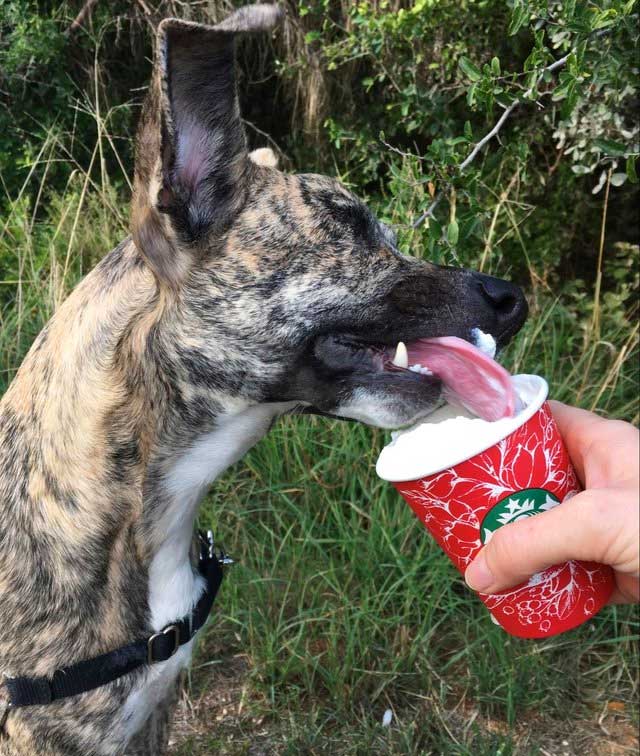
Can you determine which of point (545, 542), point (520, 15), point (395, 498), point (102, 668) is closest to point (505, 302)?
point (545, 542)

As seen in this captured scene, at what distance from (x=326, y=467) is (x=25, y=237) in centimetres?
209

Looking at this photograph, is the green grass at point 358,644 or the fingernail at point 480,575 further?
the green grass at point 358,644

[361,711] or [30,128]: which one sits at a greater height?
[30,128]

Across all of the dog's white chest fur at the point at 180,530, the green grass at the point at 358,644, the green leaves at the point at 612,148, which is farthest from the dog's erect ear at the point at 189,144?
the green grass at the point at 358,644

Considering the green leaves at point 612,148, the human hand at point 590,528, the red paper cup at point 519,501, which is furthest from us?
the green leaves at point 612,148

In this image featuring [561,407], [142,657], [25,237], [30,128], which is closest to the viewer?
[561,407]

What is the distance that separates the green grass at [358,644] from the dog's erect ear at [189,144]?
4.85 feet

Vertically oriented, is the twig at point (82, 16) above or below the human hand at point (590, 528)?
above

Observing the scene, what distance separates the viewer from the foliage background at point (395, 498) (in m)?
2.57

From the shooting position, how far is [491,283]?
1.84m

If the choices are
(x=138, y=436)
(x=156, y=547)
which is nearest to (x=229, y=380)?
(x=138, y=436)

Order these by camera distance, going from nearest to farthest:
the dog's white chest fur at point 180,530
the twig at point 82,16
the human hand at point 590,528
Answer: the human hand at point 590,528 → the dog's white chest fur at point 180,530 → the twig at point 82,16

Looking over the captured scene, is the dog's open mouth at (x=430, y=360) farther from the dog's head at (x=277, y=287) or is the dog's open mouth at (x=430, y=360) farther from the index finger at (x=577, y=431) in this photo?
the index finger at (x=577, y=431)

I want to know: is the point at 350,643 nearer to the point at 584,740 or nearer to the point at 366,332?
the point at 584,740
